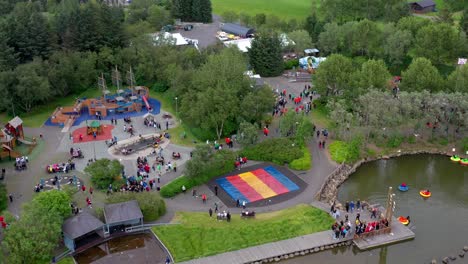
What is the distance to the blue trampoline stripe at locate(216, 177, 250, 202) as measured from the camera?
172 ft

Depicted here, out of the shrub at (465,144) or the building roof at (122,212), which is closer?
the building roof at (122,212)

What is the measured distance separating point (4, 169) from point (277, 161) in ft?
95.0

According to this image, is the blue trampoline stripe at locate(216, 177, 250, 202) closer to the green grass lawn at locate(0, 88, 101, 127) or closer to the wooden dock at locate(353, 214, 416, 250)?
the wooden dock at locate(353, 214, 416, 250)

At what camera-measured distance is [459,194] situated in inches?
2188

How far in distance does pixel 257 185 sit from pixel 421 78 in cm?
2939

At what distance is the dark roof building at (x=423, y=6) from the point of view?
123 m

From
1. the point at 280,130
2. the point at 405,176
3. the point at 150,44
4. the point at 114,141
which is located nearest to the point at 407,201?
the point at 405,176

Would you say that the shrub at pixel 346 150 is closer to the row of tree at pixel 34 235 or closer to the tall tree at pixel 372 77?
the tall tree at pixel 372 77

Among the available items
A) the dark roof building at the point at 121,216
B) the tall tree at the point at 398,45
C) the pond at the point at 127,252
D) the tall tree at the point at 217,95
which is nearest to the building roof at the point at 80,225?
the dark roof building at the point at 121,216

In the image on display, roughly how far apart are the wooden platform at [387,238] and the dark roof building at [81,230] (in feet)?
73.0

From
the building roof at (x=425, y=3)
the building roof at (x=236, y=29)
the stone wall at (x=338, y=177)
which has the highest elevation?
the building roof at (x=425, y=3)

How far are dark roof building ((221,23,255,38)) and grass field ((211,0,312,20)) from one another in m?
17.1

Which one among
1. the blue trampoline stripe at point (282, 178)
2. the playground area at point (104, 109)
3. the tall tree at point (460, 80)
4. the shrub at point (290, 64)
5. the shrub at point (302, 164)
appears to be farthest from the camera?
the shrub at point (290, 64)

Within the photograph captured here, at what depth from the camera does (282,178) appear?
183ft
